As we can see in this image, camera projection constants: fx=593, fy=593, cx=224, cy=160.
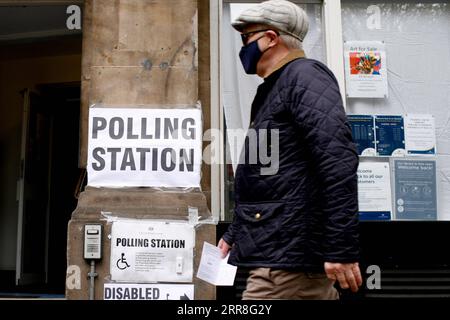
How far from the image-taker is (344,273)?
8.19ft

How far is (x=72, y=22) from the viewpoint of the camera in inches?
273

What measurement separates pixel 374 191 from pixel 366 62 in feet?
4.33

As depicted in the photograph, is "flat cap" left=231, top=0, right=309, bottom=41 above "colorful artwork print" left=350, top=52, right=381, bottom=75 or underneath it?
underneath

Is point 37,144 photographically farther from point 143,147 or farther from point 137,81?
point 143,147

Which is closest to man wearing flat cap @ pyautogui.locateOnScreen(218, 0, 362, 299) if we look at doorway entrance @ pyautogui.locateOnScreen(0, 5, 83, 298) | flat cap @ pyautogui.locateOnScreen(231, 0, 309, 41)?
flat cap @ pyautogui.locateOnScreen(231, 0, 309, 41)

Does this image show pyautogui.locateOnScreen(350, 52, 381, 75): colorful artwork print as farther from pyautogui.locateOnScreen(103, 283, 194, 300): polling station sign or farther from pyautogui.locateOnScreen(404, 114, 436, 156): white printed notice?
pyautogui.locateOnScreen(103, 283, 194, 300): polling station sign

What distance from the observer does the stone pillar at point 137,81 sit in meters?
5.22

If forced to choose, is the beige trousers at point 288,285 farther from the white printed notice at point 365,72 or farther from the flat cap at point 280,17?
the white printed notice at point 365,72

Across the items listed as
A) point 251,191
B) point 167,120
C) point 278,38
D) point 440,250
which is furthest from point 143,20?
point 440,250

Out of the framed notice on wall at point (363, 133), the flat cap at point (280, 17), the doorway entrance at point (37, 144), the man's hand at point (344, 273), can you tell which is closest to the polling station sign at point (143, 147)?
the framed notice on wall at point (363, 133)

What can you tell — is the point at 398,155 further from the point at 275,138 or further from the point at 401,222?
the point at 275,138

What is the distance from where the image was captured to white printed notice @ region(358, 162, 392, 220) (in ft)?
19.1

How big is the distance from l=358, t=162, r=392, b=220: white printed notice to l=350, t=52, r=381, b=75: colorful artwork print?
957mm

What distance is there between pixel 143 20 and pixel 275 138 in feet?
10.2
